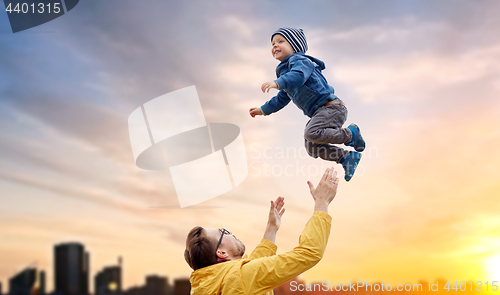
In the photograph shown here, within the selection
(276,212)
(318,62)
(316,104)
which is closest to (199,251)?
(276,212)

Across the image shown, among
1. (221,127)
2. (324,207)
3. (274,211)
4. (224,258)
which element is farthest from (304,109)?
(221,127)

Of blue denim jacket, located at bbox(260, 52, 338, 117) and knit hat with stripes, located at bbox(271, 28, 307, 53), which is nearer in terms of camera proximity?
blue denim jacket, located at bbox(260, 52, 338, 117)

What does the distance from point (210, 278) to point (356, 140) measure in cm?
252

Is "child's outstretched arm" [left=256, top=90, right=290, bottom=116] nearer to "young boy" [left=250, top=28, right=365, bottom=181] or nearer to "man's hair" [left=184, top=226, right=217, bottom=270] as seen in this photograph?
"young boy" [left=250, top=28, right=365, bottom=181]

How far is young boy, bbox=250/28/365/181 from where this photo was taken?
186 inches

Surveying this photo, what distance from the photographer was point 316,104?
4875 millimetres

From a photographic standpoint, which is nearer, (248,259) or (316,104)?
(248,259)

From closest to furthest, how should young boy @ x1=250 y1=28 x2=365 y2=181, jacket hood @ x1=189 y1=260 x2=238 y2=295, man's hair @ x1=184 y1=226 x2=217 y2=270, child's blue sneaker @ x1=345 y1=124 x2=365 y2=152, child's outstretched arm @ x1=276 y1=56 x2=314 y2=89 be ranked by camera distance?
jacket hood @ x1=189 y1=260 x2=238 y2=295
man's hair @ x1=184 y1=226 x2=217 y2=270
child's outstretched arm @ x1=276 y1=56 x2=314 y2=89
young boy @ x1=250 y1=28 x2=365 y2=181
child's blue sneaker @ x1=345 y1=124 x2=365 y2=152

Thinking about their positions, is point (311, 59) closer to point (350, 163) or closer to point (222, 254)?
point (350, 163)

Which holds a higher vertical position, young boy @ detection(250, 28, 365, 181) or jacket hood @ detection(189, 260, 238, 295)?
young boy @ detection(250, 28, 365, 181)

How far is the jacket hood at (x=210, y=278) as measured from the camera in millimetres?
3438

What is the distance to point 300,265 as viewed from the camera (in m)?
3.27

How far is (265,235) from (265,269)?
1.04 metres

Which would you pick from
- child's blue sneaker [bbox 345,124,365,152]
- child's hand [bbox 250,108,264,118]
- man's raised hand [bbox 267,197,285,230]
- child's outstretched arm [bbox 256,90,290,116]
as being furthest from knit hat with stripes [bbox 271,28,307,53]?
man's raised hand [bbox 267,197,285,230]
